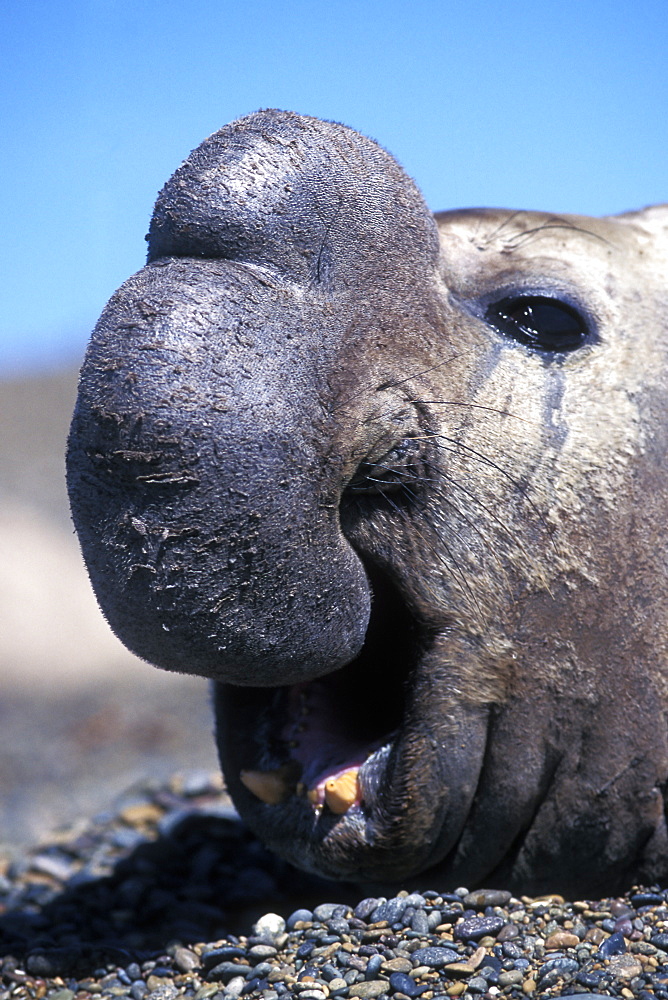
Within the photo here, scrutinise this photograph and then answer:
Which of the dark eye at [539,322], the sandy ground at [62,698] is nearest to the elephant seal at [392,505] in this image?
the dark eye at [539,322]

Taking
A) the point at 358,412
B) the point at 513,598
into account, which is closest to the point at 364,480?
the point at 358,412

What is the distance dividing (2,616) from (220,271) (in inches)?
442

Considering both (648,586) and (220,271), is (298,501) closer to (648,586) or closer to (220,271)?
(220,271)

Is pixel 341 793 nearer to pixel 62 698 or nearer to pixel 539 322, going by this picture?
pixel 539 322

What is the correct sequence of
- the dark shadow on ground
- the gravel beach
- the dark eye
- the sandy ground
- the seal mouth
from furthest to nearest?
the sandy ground
the dark shadow on ground
the dark eye
the seal mouth
the gravel beach

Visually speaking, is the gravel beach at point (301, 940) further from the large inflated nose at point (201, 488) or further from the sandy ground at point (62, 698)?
the sandy ground at point (62, 698)

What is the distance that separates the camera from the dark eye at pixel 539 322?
297 centimetres

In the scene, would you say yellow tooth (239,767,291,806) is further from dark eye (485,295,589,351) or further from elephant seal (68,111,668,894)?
dark eye (485,295,589,351)

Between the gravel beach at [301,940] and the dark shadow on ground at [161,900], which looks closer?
the gravel beach at [301,940]

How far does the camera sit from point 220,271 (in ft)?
8.29

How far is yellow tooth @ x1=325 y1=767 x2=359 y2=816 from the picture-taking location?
290cm

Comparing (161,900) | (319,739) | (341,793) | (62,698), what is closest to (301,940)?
(341,793)

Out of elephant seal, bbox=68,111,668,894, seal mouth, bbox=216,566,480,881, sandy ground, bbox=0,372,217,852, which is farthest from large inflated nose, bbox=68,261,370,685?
sandy ground, bbox=0,372,217,852

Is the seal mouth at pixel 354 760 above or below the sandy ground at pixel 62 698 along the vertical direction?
above
